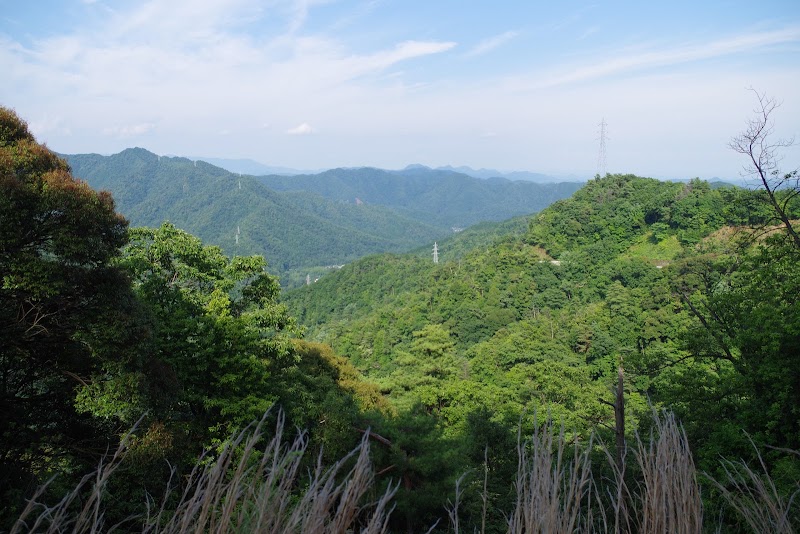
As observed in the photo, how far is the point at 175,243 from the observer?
9859 mm

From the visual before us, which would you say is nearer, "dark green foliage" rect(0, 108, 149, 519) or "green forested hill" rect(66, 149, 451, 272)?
"dark green foliage" rect(0, 108, 149, 519)

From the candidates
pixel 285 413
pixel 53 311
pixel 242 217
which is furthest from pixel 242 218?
pixel 53 311

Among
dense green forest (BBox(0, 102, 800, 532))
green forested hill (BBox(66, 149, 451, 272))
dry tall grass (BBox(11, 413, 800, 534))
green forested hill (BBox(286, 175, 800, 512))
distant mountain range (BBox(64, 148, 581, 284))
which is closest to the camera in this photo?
dry tall grass (BBox(11, 413, 800, 534))

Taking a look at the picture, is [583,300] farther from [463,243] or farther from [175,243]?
[463,243]

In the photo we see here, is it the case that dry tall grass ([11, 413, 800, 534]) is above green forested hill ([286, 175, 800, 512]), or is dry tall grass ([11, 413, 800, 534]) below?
above

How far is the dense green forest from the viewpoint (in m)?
1.49

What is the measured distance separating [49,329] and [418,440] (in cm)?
593

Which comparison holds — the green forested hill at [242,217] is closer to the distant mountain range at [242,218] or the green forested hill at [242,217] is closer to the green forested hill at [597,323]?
the distant mountain range at [242,218]

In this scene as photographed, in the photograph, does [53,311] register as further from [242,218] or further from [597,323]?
[242,218]

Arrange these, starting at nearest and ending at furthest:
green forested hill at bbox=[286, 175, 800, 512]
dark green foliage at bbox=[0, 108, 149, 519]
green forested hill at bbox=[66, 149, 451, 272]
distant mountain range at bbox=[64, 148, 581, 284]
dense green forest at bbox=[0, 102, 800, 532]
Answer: dense green forest at bbox=[0, 102, 800, 532]
dark green foliage at bbox=[0, 108, 149, 519]
green forested hill at bbox=[286, 175, 800, 512]
distant mountain range at bbox=[64, 148, 581, 284]
green forested hill at bbox=[66, 149, 451, 272]

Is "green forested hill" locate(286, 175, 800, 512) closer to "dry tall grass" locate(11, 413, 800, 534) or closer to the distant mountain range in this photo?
"dry tall grass" locate(11, 413, 800, 534)

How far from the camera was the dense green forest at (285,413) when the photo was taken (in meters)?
1.49

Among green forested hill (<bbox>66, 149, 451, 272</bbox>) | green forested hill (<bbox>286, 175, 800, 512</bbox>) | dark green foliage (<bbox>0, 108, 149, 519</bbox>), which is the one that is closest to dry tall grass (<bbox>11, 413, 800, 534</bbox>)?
green forested hill (<bbox>286, 175, 800, 512</bbox>)

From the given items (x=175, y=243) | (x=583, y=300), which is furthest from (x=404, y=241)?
(x=175, y=243)
